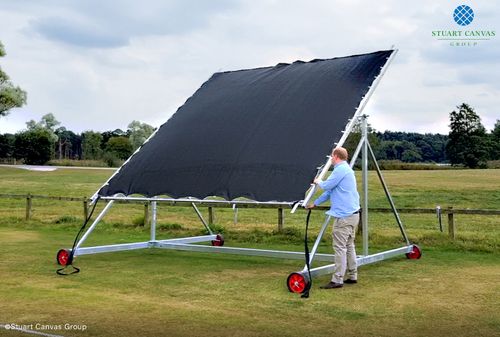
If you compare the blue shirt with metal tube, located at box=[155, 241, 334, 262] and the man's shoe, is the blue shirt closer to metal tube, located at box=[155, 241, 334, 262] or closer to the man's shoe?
the man's shoe

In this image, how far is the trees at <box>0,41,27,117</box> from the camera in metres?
36.6

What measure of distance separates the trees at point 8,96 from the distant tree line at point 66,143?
749 inches

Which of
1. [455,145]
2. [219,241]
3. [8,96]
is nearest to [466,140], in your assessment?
[455,145]

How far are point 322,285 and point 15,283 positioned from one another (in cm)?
404

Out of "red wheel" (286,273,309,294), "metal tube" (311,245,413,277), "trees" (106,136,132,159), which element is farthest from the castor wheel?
"trees" (106,136,132,159)

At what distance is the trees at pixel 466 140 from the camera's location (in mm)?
74625

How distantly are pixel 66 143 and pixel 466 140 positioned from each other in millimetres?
66654

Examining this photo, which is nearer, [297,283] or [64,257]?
[297,283]

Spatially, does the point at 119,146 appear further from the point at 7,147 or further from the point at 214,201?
the point at 214,201

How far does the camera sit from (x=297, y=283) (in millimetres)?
6977

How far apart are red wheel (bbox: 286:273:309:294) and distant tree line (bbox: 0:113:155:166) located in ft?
165

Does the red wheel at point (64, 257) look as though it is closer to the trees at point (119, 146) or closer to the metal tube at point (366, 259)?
the metal tube at point (366, 259)

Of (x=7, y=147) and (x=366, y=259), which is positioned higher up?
(x=7, y=147)

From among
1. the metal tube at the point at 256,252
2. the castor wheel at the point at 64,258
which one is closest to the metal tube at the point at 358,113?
the metal tube at the point at 256,252
